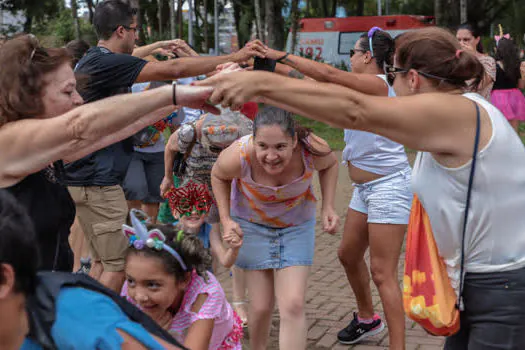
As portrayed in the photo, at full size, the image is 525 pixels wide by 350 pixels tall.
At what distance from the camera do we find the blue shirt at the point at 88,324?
1.92 m

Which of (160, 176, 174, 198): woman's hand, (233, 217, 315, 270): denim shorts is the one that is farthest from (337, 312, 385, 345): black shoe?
(160, 176, 174, 198): woman's hand

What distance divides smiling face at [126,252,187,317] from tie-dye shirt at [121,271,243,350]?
7 centimetres

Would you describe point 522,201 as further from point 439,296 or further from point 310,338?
point 310,338

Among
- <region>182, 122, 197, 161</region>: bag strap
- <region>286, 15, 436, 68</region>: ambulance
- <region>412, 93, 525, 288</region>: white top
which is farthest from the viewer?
<region>286, 15, 436, 68</region>: ambulance

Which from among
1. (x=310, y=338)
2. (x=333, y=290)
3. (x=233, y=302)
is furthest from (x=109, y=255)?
(x=333, y=290)

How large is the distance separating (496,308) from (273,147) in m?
1.78

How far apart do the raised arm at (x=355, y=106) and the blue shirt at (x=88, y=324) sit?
93 centimetres

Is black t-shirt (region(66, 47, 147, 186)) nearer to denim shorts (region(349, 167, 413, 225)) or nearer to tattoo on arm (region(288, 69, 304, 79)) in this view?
tattoo on arm (region(288, 69, 304, 79))

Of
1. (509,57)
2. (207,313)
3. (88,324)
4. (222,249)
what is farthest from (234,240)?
(509,57)

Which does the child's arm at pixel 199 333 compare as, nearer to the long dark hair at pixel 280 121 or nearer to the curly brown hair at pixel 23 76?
the long dark hair at pixel 280 121

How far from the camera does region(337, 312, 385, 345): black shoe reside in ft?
17.4

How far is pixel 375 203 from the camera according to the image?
4848mm

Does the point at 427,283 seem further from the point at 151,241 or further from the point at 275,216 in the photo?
the point at 275,216

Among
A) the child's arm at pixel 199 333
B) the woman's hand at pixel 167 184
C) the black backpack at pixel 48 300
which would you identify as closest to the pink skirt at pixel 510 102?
the woman's hand at pixel 167 184
